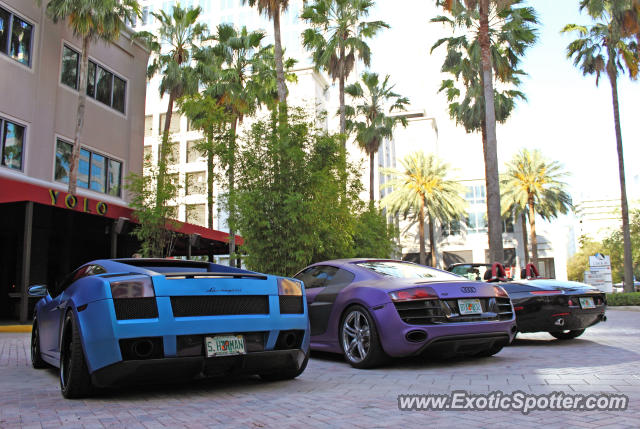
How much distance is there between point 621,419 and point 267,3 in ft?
63.0

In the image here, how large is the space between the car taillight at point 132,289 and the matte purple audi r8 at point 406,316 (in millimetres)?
2693

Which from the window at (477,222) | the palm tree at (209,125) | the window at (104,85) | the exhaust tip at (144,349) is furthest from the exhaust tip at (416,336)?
the window at (477,222)

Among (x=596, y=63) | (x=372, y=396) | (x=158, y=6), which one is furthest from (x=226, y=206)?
(x=158, y=6)

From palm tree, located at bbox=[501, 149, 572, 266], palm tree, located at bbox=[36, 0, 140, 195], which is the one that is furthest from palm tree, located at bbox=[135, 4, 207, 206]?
palm tree, located at bbox=[501, 149, 572, 266]

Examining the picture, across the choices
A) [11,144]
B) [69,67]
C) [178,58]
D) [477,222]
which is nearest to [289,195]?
[11,144]

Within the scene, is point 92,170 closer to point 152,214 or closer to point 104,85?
point 104,85

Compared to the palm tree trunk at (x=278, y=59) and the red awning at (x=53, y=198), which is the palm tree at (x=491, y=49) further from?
the red awning at (x=53, y=198)

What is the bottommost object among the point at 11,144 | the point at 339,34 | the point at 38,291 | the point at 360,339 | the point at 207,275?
the point at 360,339

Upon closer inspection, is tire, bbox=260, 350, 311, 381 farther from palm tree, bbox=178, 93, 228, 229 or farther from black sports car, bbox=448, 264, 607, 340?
palm tree, bbox=178, 93, 228, 229

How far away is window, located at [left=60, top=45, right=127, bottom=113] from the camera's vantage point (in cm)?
1858

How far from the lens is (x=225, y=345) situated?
13.8ft

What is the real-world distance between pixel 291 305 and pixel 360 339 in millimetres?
1633

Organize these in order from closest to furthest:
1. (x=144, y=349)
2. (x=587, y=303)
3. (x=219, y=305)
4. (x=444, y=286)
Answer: (x=144, y=349) < (x=219, y=305) < (x=444, y=286) < (x=587, y=303)

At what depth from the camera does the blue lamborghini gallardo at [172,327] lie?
12.8 ft
